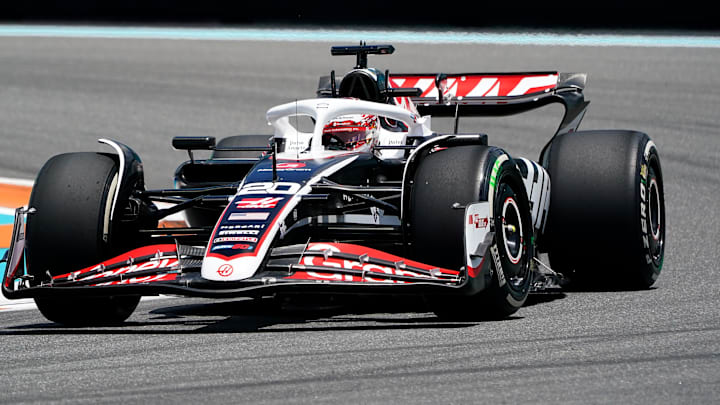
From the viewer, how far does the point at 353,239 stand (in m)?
7.74

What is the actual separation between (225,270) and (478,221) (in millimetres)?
1431

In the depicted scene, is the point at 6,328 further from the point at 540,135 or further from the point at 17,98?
the point at 17,98

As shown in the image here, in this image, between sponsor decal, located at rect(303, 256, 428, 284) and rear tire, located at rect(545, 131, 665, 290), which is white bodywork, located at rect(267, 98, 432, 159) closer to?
rear tire, located at rect(545, 131, 665, 290)

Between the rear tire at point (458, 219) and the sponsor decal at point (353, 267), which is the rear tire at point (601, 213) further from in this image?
the sponsor decal at point (353, 267)

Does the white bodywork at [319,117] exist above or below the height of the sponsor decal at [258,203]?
above

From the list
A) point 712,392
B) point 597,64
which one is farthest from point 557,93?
point 597,64

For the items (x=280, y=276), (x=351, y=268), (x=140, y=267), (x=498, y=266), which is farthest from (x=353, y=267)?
(x=140, y=267)

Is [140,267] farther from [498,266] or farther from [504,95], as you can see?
[504,95]

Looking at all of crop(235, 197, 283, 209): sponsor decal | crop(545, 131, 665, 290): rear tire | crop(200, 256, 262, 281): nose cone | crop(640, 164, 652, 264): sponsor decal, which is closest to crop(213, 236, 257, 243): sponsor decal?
crop(200, 256, 262, 281): nose cone

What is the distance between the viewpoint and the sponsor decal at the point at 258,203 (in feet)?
24.1

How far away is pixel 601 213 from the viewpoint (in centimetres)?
877

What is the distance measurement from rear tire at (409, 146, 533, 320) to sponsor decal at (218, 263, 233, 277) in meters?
1.05

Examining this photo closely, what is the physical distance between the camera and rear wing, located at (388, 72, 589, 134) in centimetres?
1023

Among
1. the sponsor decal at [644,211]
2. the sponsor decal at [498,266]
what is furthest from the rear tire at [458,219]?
the sponsor decal at [644,211]
